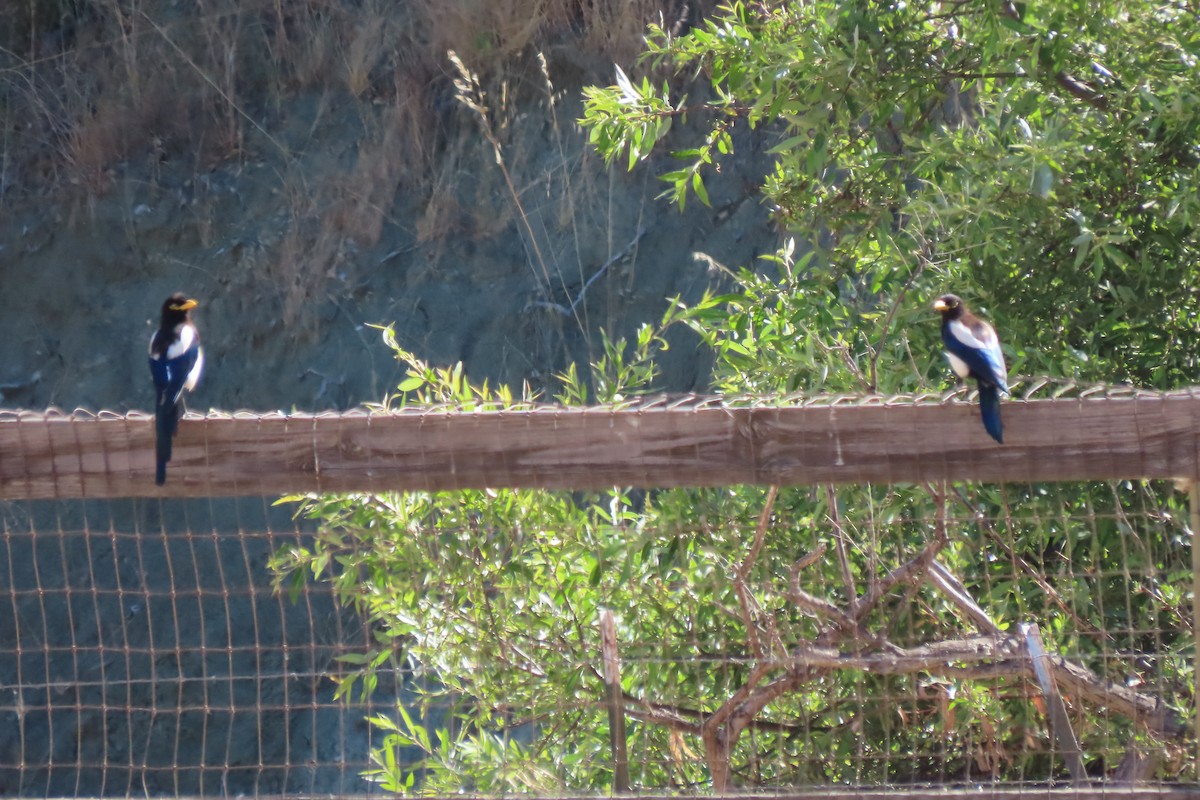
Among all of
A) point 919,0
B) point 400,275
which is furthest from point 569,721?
point 400,275

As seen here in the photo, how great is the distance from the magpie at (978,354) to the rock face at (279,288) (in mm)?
6222

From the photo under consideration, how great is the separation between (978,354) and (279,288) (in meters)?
8.46

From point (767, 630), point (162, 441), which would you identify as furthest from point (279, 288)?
point (162, 441)

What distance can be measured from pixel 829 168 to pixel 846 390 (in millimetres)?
1373

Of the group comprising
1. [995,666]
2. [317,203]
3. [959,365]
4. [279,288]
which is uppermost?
[317,203]

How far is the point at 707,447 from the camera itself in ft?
6.33

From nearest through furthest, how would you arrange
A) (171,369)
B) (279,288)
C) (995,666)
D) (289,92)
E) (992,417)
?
(992,417) < (995,666) < (171,369) < (279,288) < (289,92)

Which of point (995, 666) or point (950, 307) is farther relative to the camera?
point (950, 307)

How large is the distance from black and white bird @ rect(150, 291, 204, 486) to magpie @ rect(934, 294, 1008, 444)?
1239 millimetres

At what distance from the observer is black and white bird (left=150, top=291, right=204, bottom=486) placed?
200 centimetres

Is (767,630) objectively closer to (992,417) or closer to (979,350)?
Result: (979,350)

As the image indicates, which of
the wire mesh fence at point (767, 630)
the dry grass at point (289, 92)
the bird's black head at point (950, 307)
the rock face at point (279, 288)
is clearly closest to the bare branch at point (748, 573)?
the wire mesh fence at point (767, 630)

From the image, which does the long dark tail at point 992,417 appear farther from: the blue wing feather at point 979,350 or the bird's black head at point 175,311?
the bird's black head at point 175,311

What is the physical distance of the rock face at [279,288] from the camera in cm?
963
